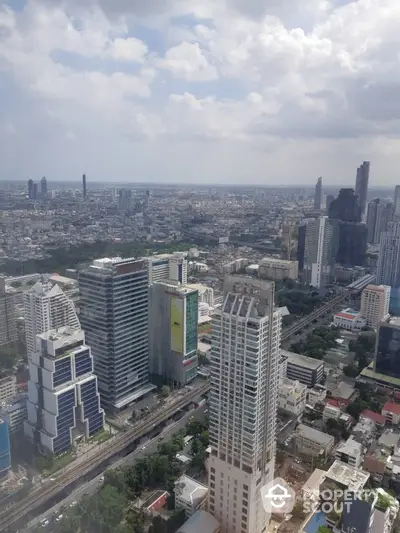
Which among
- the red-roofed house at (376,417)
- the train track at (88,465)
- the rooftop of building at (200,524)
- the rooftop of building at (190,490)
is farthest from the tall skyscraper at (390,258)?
the rooftop of building at (200,524)

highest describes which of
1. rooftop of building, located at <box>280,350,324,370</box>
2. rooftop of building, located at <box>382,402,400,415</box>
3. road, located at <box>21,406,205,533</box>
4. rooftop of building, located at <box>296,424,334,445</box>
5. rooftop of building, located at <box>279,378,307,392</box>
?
rooftop of building, located at <box>279,378,307,392</box>

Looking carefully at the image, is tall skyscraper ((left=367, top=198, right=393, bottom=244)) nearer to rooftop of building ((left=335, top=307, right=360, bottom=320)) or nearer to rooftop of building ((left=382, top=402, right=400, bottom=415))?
rooftop of building ((left=335, top=307, right=360, bottom=320))

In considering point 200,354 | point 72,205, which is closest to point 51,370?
point 200,354

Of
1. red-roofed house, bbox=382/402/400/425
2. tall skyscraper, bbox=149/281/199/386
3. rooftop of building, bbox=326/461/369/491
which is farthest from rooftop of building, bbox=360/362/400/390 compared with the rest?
rooftop of building, bbox=326/461/369/491

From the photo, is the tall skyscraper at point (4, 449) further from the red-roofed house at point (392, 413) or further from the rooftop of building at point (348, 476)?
the red-roofed house at point (392, 413)

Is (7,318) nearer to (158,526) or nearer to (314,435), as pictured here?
(158,526)

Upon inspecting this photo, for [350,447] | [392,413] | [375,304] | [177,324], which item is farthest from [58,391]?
[375,304]
